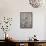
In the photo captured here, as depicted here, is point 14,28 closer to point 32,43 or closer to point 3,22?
point 3,22

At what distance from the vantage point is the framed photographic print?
4660 millimetres

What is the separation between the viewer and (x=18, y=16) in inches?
183

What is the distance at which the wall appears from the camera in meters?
4.62

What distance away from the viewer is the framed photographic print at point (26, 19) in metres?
4.66

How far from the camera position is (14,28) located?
464cm

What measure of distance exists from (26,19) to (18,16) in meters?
0.31

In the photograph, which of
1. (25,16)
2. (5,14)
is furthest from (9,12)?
(25,16)

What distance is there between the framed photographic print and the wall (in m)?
0.11

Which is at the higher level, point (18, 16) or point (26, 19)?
point (18, 16)

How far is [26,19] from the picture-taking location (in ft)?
15.3

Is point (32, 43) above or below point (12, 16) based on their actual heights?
below

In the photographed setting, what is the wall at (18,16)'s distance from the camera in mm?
4625

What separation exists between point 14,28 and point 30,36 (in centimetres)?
64

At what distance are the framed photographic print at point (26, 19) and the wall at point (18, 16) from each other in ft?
0.35
